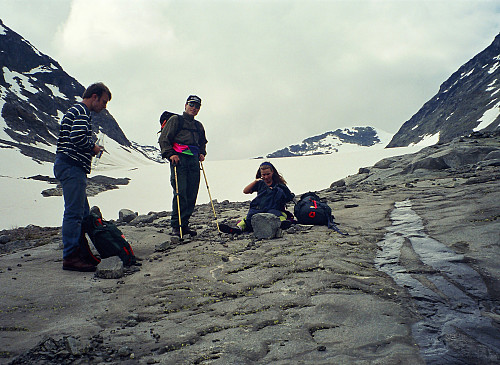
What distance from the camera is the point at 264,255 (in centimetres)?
480

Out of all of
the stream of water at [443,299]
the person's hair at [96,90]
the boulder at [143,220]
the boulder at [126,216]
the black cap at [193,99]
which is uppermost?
the black cap at [193,99]

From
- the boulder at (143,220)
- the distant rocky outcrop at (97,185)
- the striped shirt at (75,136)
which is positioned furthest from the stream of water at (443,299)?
the distant rocky outcrop at (97,185)

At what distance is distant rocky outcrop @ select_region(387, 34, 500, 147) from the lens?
6912cm

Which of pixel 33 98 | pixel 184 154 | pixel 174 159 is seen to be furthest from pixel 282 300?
pixel 33 98

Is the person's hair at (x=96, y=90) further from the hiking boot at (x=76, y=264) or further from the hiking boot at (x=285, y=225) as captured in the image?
the hiking boot at (x=285, y=225)

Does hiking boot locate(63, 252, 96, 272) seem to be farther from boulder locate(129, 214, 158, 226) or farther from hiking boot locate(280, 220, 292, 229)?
boulder locate(129, 214, 158, 226)

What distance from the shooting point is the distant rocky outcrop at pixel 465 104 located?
6912 cm

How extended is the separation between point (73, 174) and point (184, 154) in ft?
7.79

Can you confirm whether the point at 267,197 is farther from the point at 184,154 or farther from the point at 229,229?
the point at 184,154

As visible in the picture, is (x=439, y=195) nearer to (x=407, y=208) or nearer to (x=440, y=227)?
(x=407, y=208)

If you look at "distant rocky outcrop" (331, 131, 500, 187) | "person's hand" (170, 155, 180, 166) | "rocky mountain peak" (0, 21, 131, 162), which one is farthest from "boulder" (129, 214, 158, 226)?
"rocky mountain peak" (0, 21, 131, 162)

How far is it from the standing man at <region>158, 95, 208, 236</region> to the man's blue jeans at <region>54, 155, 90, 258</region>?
6.67ft

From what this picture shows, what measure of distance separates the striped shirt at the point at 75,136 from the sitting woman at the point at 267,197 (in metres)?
2.89

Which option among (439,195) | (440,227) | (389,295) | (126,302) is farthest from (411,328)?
(439,195)
